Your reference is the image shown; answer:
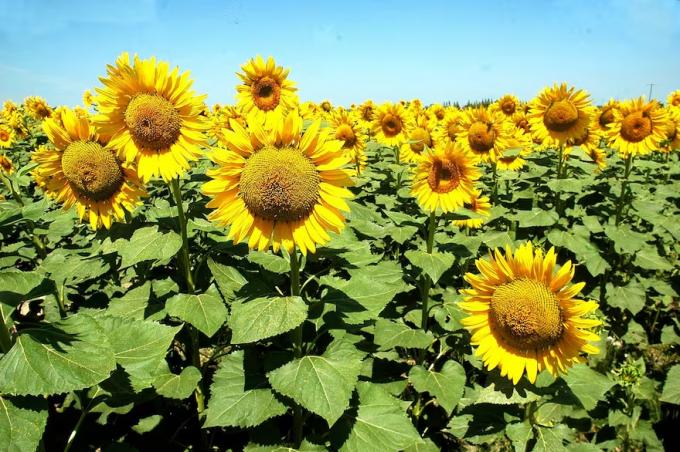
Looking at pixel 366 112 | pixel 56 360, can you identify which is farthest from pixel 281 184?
pixel 366 112

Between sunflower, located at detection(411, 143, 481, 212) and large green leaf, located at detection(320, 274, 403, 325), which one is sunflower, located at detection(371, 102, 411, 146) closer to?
sunflower, located at detection(411, 143, 481, 212)

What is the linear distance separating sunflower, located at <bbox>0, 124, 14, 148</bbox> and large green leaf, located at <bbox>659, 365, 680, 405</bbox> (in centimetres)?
1176

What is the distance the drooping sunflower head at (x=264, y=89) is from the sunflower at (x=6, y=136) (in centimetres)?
744

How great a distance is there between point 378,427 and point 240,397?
78 centimetres

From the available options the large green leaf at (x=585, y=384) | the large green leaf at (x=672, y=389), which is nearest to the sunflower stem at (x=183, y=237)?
the large green leaf at (x=585, y=384)

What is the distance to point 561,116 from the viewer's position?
561 centimetres

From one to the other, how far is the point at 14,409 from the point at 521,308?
2.27m

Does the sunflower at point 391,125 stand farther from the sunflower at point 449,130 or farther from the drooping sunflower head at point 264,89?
the drooping sunflower head at point 264,89

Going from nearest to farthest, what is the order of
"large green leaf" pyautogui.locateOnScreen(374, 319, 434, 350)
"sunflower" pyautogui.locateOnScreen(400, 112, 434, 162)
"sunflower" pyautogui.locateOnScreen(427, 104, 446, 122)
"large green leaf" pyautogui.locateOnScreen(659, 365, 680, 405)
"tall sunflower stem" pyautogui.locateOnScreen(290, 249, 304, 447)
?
"tall sunflower stem" pyautogui.locateOnScreen(290, 249, 304, 447)
"large green leaf" pyautogui.locateOnScreen(659, 365, 680, 405)
"large green leaf" pyautogui.locateOnScreen(374, 319, 434, 350)
"sunflower" pyautogui.locateOnScreen(400, 112, 434, 162)
"sunflower" pyautogui.locateOnScreen(427, 104, 446, 122)

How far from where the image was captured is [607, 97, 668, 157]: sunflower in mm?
5695

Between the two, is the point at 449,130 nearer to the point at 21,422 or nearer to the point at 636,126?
the point at 636,126

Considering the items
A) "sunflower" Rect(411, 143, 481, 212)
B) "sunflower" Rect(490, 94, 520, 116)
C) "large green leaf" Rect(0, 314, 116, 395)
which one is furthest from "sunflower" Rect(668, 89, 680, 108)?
"large green leaf" Rect(0, 314, 116, 395)

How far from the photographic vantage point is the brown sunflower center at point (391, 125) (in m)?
7.75

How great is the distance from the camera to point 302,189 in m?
2.10
